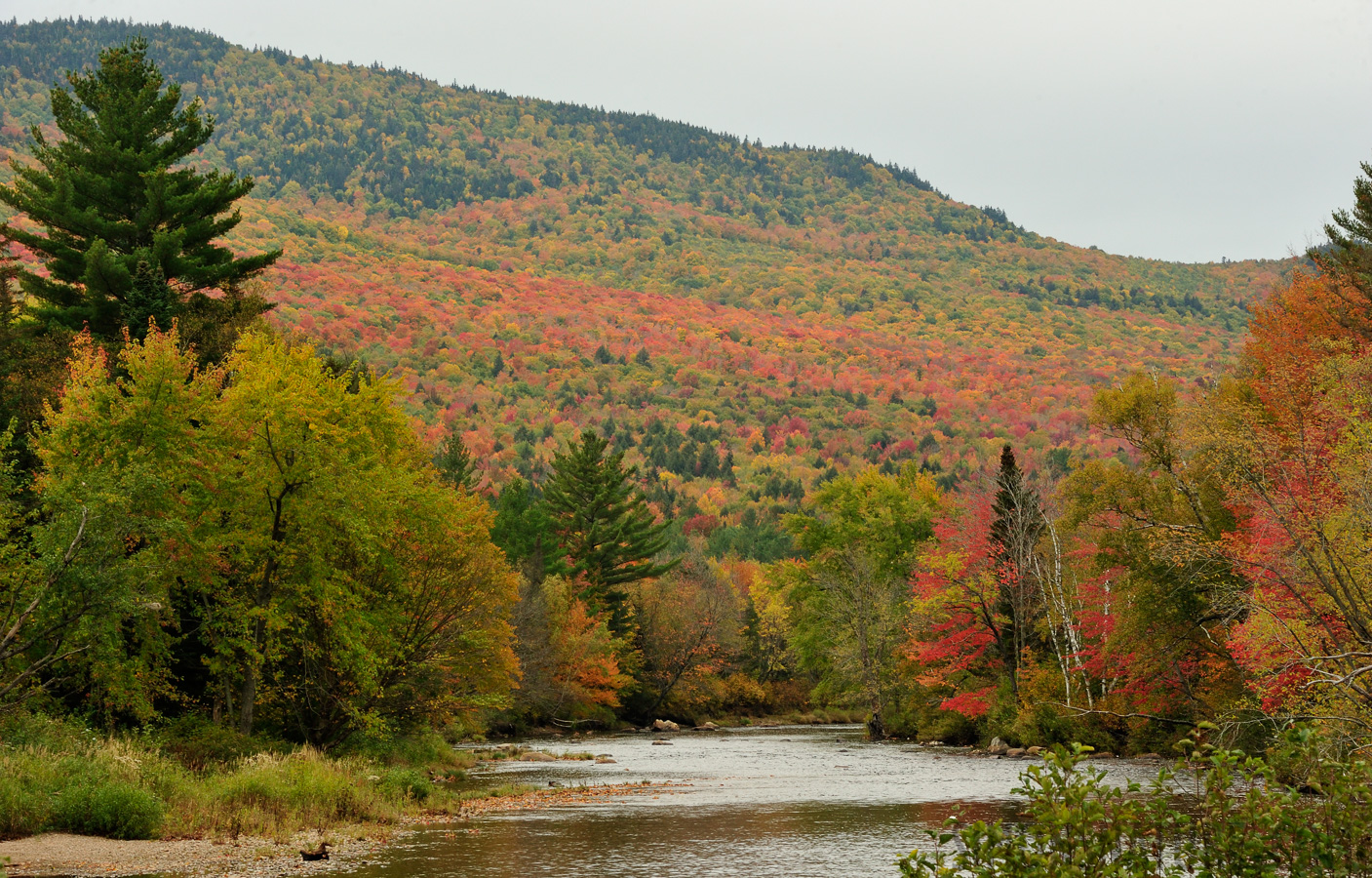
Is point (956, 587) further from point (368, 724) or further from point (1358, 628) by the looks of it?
point (1358, 628)

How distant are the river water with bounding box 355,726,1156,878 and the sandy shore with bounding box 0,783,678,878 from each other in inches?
41.4

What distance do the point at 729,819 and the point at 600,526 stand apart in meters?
58.0

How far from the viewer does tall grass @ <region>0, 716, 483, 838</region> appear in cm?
2119

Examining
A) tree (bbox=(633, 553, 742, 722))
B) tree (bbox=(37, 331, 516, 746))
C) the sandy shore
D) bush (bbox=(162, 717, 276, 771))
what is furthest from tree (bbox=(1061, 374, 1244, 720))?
tree (bbox=(633, 553, 742, 722))

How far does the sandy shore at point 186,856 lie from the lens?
18234mm

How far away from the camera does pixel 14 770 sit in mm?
21250

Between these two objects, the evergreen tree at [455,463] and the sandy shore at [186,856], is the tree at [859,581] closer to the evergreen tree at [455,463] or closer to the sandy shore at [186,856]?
the evergreen tree at [455,463]

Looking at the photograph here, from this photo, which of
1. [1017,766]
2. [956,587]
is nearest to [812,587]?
[956,587]

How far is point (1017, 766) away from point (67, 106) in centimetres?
4386

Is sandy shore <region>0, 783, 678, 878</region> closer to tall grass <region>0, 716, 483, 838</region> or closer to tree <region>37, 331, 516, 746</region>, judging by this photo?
tall grass <region>0, 716, 483, 838</region>

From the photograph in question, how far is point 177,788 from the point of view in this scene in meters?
24.2

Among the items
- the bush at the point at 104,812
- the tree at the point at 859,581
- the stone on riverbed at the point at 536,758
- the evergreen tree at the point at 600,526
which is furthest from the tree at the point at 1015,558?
the bush at the point at 104,812

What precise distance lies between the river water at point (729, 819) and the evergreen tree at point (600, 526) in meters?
34.1

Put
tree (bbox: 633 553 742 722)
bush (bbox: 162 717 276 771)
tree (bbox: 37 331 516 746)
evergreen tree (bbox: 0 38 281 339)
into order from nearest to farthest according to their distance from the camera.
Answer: tree (bbox: 37 331 516 746), bush (bbox: 162 717 276 771), evergreen tree (bbox: 0 38 281 339), tree (bbox: 633 553 742 722)
